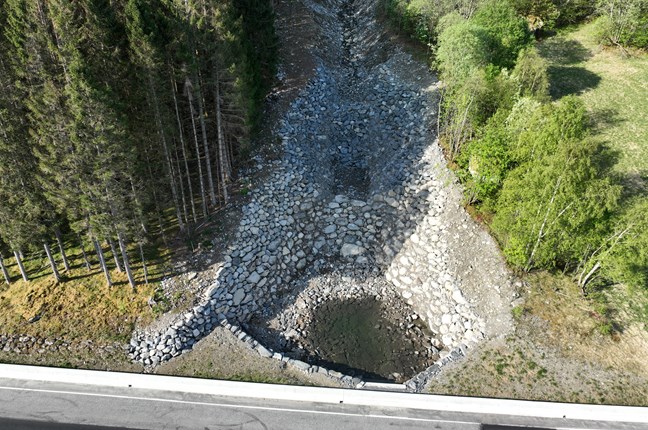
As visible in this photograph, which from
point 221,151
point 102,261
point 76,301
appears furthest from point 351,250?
point 76,301

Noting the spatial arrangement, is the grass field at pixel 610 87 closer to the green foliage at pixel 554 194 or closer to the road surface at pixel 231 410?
the green foliage at pixel 554 194

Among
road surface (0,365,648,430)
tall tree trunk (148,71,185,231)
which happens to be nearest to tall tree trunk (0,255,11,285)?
road surface (0,365,648,430)

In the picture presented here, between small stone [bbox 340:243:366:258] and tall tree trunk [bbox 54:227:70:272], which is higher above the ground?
tall tree trunk [bbox 54:227:70:272]

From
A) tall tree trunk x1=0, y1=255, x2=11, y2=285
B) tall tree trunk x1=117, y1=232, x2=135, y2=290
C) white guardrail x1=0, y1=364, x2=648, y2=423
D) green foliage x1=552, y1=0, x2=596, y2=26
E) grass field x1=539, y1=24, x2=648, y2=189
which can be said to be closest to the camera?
white guardrail x1=0, y1=364, x2=648, y2=423

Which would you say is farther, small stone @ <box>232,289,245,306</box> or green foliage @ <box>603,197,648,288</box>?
small stone @ <box>232,289,245,306</box>

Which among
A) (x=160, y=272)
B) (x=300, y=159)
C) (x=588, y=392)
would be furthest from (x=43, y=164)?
(x=588, y=392)

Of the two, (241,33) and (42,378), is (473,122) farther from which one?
(42,378)

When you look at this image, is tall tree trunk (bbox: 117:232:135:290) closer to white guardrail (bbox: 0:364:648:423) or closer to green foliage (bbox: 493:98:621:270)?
white guardrail (bbox: 0:364:648:423)
